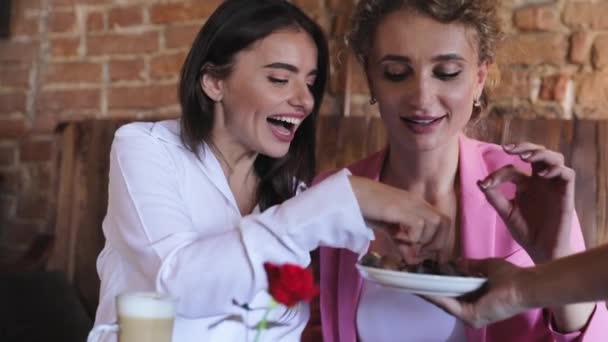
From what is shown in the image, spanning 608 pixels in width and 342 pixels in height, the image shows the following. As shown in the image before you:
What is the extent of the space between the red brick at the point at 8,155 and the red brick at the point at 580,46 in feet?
6.32

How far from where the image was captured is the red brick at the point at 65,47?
2.70 meters

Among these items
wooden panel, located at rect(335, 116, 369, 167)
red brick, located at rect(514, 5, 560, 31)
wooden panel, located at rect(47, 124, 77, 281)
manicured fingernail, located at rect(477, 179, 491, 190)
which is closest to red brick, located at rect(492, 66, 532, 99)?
red brick, located at rect(514, 5, 560, 31)

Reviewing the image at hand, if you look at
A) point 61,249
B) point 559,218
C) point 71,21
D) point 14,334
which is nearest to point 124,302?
point 559,218

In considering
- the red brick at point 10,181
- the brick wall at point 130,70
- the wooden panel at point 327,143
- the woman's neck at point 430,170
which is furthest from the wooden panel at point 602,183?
the red brick at point 10,181

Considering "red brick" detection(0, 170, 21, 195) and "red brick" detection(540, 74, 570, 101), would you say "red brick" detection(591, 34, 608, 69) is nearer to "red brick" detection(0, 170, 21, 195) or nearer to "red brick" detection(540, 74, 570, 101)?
"red brick" detection(540, 74, 570, 101)

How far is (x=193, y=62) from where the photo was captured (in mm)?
1458

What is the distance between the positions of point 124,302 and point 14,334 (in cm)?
142

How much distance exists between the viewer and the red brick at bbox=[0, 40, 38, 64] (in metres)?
2.75

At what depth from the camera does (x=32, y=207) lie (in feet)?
9.14

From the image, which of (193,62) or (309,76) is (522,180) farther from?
(193,62)

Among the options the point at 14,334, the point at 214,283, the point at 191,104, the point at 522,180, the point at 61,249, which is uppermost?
the point at 191,104

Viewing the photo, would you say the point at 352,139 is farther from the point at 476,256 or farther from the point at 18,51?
the point at 18,51

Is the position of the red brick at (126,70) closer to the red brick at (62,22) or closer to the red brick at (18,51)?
the red brick at (62,22)

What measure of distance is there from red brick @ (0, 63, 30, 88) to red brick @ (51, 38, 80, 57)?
0.41 ft
